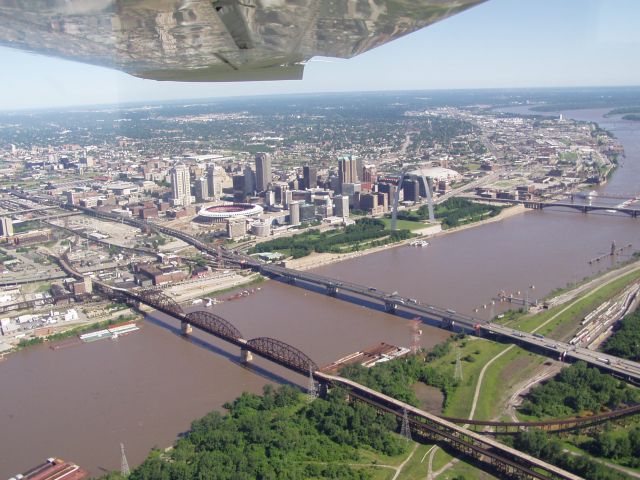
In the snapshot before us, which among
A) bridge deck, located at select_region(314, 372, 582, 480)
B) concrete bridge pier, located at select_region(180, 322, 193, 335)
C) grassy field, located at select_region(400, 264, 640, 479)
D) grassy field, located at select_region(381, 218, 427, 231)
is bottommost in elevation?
concrete bridge pier, located at select_region(180, 322, 193, 335)

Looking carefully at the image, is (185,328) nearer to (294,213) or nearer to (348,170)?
(294,213)

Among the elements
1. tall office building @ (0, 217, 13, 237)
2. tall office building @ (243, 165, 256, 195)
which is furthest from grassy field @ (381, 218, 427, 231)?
tall office building @ (0, 217, 13, 237)

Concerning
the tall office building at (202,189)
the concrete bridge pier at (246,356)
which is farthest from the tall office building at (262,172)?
the concrete bridge pier at (246,356)

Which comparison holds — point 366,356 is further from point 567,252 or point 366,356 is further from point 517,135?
point 517,135

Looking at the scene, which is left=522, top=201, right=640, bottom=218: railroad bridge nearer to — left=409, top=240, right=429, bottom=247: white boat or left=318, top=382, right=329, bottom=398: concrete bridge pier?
left=409, top=240, right=429, bottom=247: white boat

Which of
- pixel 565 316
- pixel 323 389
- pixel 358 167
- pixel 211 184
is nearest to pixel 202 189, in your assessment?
pixel 211 184

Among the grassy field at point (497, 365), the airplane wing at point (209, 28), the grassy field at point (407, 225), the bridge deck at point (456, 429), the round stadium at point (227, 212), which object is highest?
the airplane wing at point (209, 28)

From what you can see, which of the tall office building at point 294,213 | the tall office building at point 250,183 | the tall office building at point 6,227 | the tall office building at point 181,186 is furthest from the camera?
the tall office building at point 250,183

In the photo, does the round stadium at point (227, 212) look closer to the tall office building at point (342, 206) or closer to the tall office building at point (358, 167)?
the tall office building at point (342, 206)
